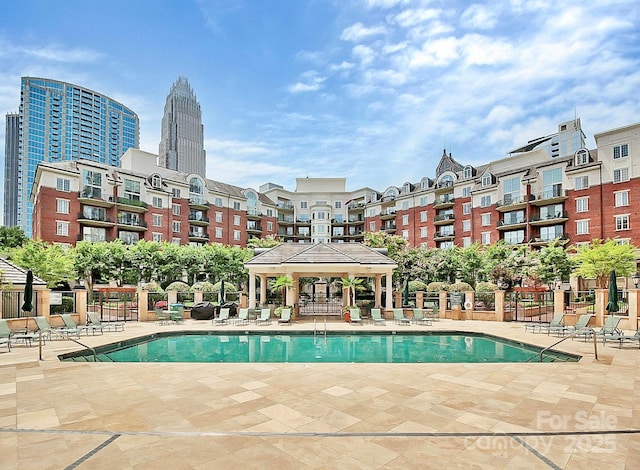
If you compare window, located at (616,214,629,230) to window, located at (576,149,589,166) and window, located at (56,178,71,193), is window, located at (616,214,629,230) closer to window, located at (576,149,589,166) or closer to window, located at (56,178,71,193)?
window, located at (576,149,589,166)

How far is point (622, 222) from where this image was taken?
35562 mm

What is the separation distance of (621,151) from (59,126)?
4953 inches

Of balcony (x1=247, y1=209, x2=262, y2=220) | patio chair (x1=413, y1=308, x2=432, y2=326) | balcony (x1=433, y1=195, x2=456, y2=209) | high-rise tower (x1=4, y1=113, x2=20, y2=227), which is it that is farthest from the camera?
high-rise tower (x1=4, y1=113, x2=20, y2=227)

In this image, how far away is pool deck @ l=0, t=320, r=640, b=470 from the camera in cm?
488

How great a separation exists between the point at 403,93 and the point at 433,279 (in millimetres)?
22500

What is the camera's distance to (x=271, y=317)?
24.2m

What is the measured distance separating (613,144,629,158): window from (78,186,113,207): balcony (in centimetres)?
5057

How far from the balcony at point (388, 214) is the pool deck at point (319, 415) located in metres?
48.7

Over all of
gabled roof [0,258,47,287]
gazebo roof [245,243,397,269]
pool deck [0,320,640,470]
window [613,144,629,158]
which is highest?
window [613,144,629,158]

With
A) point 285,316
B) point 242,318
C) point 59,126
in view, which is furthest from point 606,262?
point 59,126

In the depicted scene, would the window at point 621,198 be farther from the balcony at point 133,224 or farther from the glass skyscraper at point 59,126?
the glass skyscraper at point 59,126

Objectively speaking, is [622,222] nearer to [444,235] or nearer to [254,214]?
[444,235]

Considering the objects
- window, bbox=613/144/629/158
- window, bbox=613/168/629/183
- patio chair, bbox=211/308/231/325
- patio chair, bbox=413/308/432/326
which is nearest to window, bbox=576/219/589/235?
window, bbox=613/168/629/183

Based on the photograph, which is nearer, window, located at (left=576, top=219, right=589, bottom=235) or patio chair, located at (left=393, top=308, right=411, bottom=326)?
patio chair, located at (left=393, top=308, right=411, bottom=326)
